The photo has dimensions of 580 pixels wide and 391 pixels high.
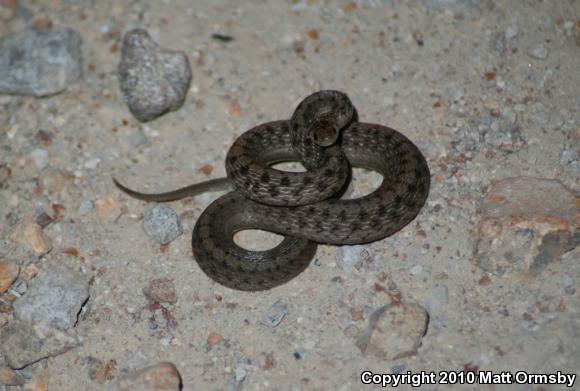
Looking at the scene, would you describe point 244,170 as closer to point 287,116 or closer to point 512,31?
point 287,116

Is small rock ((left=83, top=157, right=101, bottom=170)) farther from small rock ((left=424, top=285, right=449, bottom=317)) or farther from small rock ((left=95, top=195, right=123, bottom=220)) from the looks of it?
small rock ((left=424, top=285, right=449, bottom=317))

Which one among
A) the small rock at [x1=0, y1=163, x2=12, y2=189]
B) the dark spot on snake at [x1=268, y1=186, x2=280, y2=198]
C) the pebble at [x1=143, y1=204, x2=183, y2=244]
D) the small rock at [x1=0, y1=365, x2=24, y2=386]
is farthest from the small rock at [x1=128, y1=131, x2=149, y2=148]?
the small rock at [x1=0, y1=365, x2=24, y2=386]

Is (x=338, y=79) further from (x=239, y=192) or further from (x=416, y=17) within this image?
(x=239, y=192)

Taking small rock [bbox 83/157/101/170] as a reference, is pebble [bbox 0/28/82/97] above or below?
above

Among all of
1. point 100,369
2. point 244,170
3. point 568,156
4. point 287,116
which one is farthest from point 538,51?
point 100,369

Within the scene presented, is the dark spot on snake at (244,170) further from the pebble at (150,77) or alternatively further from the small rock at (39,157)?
the small rock at (39,157)

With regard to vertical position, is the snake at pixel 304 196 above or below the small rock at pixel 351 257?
above

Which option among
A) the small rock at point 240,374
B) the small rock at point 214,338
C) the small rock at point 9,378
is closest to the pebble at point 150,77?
the small rock at point 214,338
